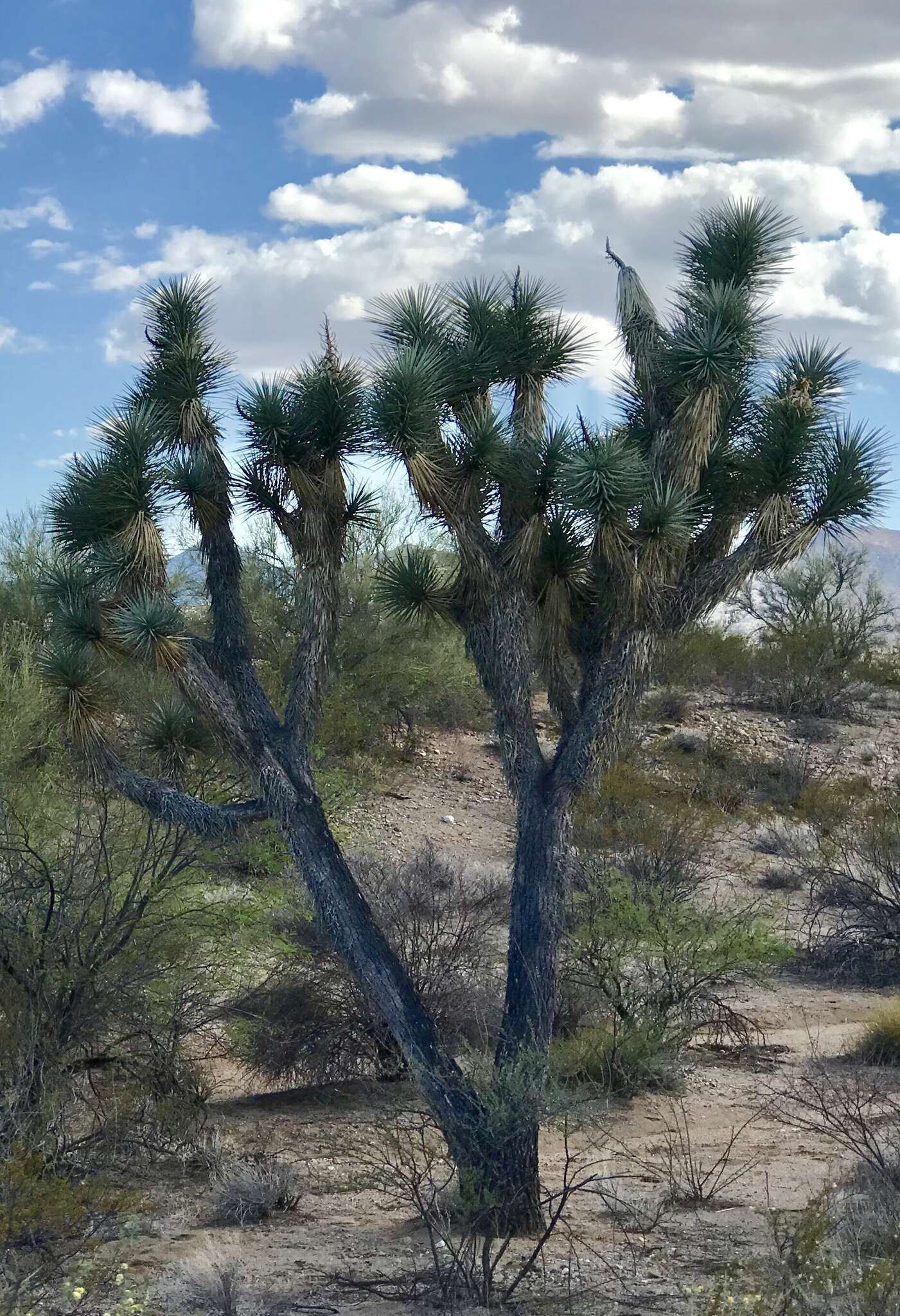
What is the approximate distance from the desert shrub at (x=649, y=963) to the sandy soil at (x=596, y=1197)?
47 cm

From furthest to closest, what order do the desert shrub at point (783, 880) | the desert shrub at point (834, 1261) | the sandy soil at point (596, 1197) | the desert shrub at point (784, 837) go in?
the desert shrub at point (784, 837) → the desert shrub at point (783, 880) → the sandy soil at point (596, 1197) → the desert shrub at point (834, 1261)

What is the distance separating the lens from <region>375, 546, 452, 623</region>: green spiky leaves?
8.47 meters

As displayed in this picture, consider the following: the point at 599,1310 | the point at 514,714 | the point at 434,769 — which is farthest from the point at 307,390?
the point at 434,769

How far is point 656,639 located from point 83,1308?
474 centimetres

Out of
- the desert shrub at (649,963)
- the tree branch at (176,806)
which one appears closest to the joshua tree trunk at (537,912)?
the tree branch at (176,806)

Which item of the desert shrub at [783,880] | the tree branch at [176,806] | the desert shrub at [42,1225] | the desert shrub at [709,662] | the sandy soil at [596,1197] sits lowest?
the sandy soil at [596,1197]

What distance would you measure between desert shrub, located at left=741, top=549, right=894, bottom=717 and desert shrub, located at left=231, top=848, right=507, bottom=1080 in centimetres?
1725

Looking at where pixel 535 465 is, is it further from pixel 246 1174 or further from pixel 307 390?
pixel 246 1174

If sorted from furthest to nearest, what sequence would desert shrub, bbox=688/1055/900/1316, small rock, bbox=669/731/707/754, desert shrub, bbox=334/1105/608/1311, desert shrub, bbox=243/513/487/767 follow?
1. small rock, bbox=669/731/707/754
2. desert shrub, bbox=243/513/487/767
3. desert shrub, bbox=334/1105/608/1311
4. desert shrub, bbox=688/1055/900/1316

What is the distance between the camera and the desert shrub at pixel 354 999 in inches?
409

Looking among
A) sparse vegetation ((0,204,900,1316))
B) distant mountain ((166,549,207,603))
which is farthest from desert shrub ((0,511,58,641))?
sparse vegetation ((0,204,900,1316))

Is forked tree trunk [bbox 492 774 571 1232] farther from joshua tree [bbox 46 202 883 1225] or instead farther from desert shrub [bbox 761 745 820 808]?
desert shrub [bbox 761 745 820 808]

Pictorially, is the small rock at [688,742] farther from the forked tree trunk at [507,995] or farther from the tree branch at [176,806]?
the tree branch at [176,806]

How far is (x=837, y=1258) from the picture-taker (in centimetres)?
519
